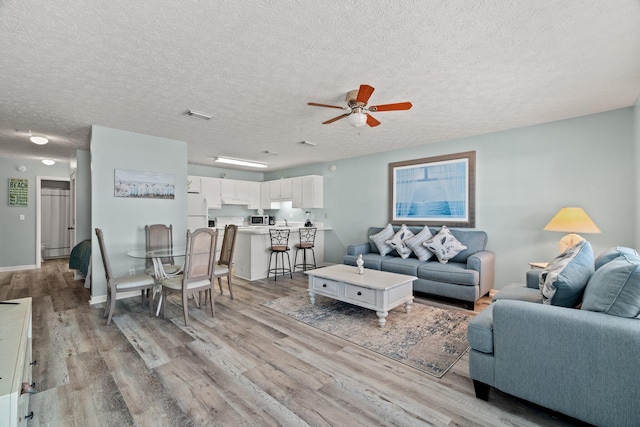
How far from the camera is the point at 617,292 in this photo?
1574 millimetres

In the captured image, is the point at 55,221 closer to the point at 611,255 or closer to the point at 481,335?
the point at 481,335

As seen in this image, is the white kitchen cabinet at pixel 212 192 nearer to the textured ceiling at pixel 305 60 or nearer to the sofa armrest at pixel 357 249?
the textured ceiling at pixel 305 60

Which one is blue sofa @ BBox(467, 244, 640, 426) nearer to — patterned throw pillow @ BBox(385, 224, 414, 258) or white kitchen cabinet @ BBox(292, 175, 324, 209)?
patterned throw pillow @ BBox(385, 224, 414, 258)

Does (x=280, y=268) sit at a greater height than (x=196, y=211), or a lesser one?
lesser

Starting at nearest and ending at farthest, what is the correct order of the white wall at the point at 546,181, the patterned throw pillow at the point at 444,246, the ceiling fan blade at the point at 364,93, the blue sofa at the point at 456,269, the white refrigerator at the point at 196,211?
the ceiling fan blade at the point at 364,93, the white wall at the point at 546,181, the blue sofa at the point at 456,269, the patterned throw pillow at the point at 444,246, the white refrigerator at the point at 196,211

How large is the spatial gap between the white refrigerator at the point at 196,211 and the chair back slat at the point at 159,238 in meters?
2.13

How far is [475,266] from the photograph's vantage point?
148 inches

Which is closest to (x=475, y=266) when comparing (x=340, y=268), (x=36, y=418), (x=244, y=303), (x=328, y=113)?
(x=340, y=268)

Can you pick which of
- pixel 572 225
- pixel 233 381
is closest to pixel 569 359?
pixel 233 381

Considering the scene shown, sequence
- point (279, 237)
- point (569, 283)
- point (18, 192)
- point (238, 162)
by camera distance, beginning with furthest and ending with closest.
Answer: point (238, 162) → point (18, 192) → point (279, 237) → point (569, 283)

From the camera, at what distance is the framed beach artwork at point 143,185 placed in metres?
4.14

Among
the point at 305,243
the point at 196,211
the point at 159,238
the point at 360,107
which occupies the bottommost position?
the point at 305,243

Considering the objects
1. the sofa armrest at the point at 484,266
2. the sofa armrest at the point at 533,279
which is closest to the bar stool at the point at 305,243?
the sofa armrest at the point at 484,266

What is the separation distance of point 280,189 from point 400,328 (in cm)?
512
